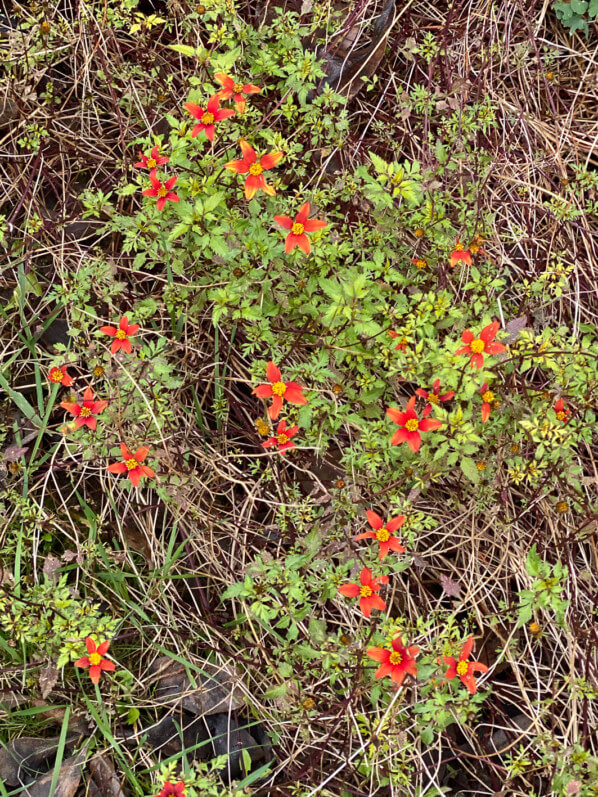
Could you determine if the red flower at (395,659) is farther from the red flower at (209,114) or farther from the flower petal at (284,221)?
the red flower at (209,114)

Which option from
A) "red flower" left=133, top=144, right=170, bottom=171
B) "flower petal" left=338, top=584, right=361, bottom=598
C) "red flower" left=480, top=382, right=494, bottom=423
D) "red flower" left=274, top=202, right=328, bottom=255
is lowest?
"flower petal" left=338, top=584, right=361, bottom=598

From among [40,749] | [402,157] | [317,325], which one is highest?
[402,157]

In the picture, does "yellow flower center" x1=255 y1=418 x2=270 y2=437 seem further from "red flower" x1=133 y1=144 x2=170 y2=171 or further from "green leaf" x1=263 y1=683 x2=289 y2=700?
"red flower" x1=133 y1=144 x2=170 y2=171

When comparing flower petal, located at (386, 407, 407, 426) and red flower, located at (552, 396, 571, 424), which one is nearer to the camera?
flower petal, located at (386, 407, 407, 426)

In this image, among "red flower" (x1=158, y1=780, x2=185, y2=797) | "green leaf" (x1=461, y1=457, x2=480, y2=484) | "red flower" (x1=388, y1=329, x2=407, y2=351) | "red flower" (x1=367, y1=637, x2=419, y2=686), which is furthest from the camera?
"red flower" (x1=388, y1=329, x2=407, y2=351)

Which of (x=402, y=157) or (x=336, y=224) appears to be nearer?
(x=336, y=224)

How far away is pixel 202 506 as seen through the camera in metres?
3.20

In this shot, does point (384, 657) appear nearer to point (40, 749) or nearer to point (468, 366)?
point (468, 366)

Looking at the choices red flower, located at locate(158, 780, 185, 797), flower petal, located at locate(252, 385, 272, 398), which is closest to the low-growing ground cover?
flower petal, located at locate(252, 385, 272, 398)

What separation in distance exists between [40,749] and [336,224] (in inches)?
103

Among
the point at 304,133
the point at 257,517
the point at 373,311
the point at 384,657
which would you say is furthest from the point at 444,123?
the point at 384,657

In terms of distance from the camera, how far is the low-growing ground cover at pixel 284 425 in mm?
2754

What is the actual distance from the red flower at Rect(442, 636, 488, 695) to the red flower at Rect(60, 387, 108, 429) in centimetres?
164

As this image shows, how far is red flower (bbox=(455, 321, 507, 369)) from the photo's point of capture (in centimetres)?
257
